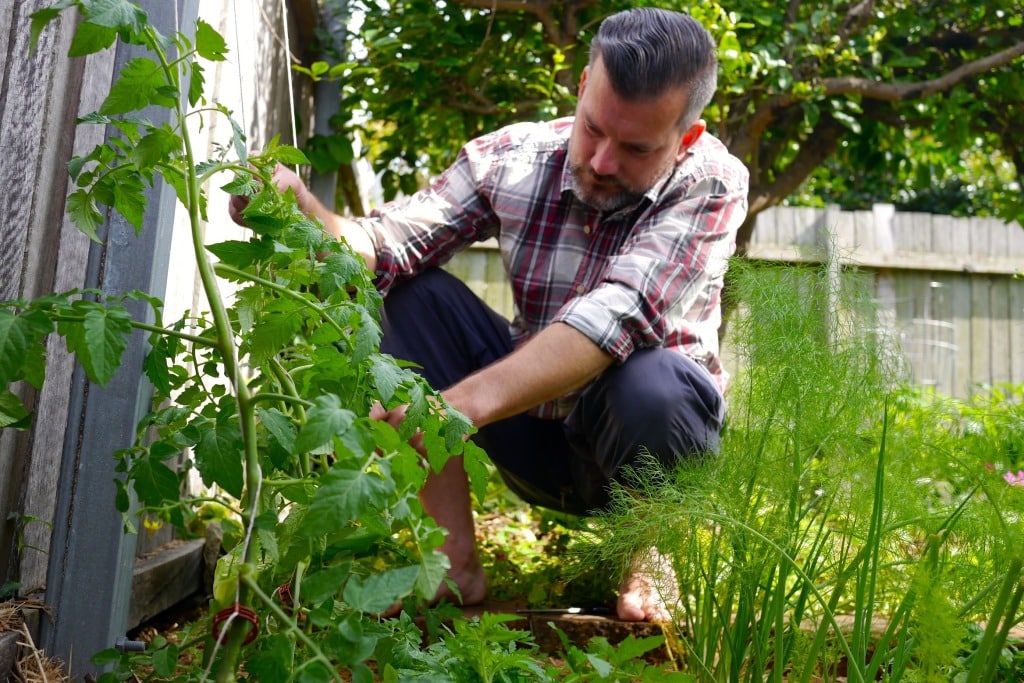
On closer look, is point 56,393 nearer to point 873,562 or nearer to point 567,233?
point 873,562

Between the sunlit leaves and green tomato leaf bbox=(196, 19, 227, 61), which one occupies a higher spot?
green tomato leaf bbox=(196, 19, 227, 61)

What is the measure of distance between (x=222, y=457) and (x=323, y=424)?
0.76 ft

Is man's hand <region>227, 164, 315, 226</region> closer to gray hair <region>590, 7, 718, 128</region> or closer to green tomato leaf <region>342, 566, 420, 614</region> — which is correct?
gray hair <region>590, 7, 718, 128</region>

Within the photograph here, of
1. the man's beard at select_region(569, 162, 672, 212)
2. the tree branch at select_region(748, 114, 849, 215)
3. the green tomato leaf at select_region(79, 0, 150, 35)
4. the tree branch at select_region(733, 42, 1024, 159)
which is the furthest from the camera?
the tree branch at select_region(748, 114, 849, 215)

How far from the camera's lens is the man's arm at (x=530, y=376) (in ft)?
5.97

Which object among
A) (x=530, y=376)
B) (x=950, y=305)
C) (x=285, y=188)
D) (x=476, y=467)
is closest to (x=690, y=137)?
(x=530, y=376)

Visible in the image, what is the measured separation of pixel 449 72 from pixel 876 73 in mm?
1504

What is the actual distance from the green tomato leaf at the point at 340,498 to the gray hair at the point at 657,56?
1.51 m

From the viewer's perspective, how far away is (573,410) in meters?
2.28

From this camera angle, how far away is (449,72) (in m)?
3.33

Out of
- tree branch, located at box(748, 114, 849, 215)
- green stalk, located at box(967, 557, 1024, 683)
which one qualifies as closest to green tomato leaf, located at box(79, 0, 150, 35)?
green stalk, located at box(967, 557, 1024, 683)

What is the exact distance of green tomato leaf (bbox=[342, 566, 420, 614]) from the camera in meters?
0.82

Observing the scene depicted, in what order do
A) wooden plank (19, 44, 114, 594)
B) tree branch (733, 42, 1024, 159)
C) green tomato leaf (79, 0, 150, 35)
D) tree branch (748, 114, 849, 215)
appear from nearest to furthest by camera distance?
green tomato leaf (79, 0, 150, 35)
wooden plank (19, 44, 114, 594)
tree branch (733, 42, 1024, 159)
tree branch (748, 114, 849, 215)

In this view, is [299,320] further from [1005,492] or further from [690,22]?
[690,22]
